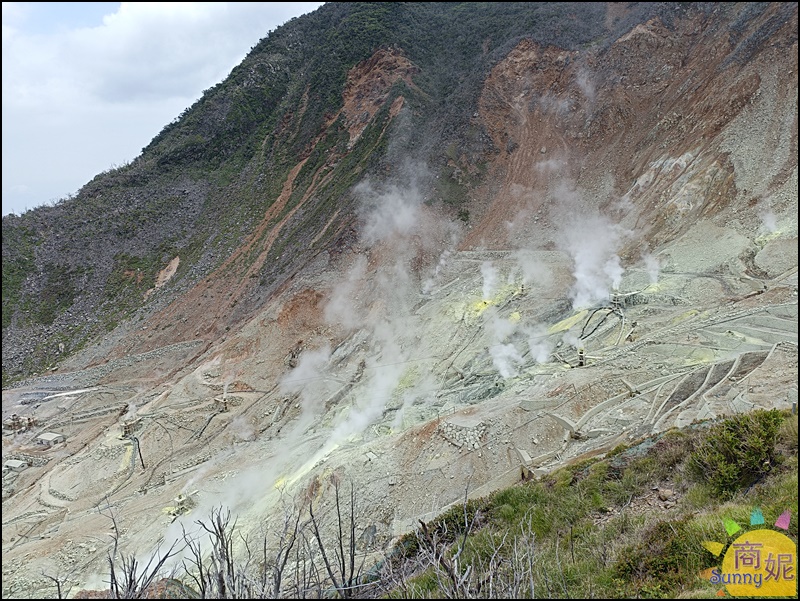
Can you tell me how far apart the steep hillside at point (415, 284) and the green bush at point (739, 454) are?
137 inches

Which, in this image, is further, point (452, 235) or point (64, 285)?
point (64, 285)

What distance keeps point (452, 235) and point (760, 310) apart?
14904mm

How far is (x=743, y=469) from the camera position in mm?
7258

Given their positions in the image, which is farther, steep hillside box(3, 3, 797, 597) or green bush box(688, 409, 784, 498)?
steep hillside box(3, 3, 797, 597)

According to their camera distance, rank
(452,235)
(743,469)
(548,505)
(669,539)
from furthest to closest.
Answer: (452,235), (548,505), (743,469), (669,539)

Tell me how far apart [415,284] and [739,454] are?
17804mm

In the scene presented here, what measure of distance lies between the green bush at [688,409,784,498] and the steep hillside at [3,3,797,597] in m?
3.47

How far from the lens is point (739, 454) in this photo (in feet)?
23.9

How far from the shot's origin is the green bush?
7117 mm

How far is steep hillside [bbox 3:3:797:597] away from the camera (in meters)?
13.6

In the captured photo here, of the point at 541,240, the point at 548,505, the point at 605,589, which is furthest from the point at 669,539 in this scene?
the point at 541,240

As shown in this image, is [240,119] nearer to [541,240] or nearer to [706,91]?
[541,240]

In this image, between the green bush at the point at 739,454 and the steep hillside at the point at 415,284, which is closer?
the green bush at the point at 739,454

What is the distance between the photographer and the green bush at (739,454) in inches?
280
